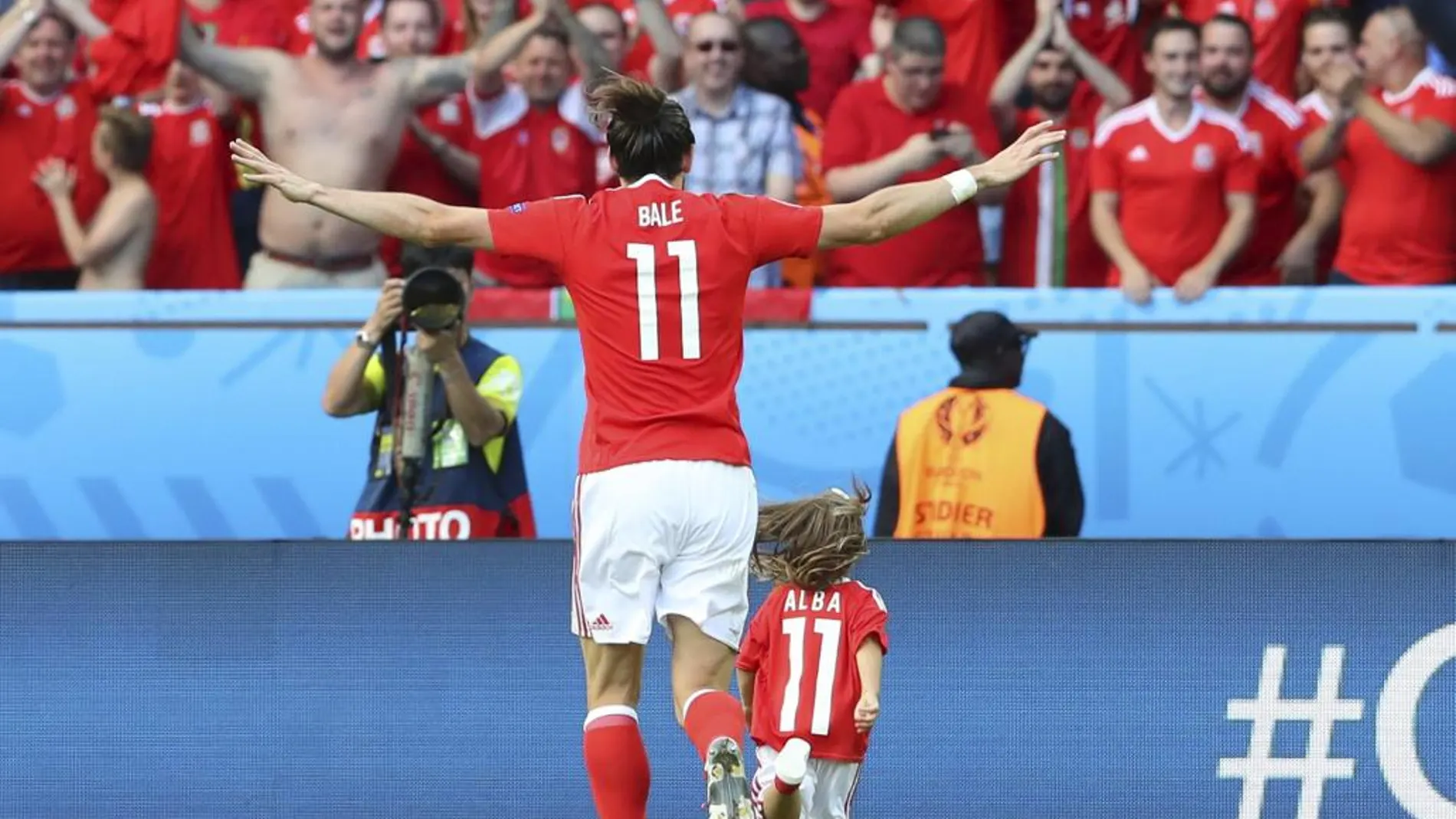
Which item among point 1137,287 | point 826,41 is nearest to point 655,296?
point 1137,287

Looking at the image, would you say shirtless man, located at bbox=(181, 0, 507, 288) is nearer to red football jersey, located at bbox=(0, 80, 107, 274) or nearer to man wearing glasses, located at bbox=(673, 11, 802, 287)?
red football jersey, located at bbox=(0, 80, 107, 274)

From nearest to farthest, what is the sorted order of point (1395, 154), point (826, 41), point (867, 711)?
1. point (867, 711)
2. point (1395, 154)
3. point (826, 41)

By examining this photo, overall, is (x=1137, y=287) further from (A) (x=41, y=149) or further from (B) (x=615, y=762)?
(A) (x=41, y=149)

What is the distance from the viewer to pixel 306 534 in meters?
9.95

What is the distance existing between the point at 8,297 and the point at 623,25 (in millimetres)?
2750

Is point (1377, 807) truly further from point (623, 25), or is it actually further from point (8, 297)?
point (8, 297)

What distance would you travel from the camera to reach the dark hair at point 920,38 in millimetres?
9836

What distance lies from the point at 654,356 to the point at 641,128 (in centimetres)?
55

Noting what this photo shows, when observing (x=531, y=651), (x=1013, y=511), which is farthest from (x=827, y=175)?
(x=531, y=651)

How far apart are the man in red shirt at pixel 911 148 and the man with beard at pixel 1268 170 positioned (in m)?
0.94

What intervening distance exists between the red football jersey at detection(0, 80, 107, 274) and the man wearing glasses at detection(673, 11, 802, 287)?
254cm

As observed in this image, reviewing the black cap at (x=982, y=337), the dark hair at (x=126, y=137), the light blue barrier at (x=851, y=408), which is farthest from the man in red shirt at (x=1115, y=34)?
the dark hair at (x=126, y=137)

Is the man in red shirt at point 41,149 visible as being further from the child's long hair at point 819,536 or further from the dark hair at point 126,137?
the child's long hair at point 819,536

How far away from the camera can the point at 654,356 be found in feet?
19.6
